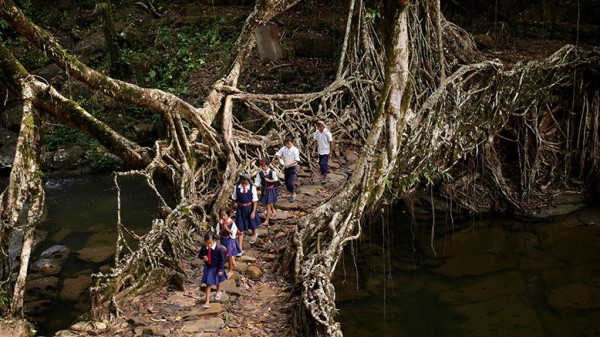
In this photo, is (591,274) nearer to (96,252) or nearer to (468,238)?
(468,238)

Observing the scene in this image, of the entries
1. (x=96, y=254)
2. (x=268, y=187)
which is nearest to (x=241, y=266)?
(x=268, y=187)

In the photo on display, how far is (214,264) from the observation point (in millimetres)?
7004

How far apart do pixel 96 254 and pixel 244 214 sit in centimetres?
466

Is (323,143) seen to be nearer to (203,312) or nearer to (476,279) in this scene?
(476,279)

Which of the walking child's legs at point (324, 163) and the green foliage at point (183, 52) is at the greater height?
the green foliage at point (183, 52)

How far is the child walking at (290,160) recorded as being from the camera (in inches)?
376

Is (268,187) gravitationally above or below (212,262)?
above

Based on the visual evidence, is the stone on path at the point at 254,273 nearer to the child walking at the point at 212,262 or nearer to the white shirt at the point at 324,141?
the child walking at the point at 212,262

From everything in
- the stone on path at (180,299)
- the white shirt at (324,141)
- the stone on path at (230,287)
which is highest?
the white shirt at (324,141)

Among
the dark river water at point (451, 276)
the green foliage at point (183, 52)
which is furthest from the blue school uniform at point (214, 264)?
the green foliage at point (183, 52)

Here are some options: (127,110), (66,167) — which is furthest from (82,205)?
(127,110)

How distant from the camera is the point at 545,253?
11102 millimetres

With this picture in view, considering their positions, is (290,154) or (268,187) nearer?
(268,187)

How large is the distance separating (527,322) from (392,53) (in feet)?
15.4
